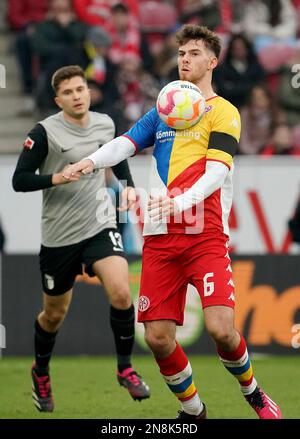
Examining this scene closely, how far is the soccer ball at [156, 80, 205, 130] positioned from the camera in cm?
795

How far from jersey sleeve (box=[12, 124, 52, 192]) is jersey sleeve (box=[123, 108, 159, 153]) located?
3.88ft

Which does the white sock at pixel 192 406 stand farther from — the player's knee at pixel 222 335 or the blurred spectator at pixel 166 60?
the blurred spectator at pixel 166 60

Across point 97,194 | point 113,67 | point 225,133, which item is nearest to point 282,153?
point 113,67

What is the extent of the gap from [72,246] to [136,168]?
5.51m

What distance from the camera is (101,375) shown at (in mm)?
11969

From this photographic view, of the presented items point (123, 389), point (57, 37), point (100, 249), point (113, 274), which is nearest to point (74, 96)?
point (100, 249)

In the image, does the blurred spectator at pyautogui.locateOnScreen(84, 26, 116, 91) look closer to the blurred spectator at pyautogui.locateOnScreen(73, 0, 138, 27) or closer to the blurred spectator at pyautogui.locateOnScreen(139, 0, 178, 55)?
the blurred spectator at pyautogui.locateOnScreen(73, 0, 138, 27)

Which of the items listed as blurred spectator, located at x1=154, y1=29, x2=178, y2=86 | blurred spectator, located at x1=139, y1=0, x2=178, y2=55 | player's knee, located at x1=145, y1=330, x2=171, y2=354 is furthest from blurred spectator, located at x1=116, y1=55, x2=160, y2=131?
player's knee, located at x1=145, y1=330, x2=171, y2=354

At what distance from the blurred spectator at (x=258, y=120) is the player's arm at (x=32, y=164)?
22.3ft

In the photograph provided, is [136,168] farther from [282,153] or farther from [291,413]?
[291,413]

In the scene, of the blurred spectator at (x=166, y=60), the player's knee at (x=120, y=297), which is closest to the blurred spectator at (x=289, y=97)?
the blurred spectator at (x=166, y=60)

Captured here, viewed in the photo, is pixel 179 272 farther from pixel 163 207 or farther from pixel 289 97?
pixel 289 97

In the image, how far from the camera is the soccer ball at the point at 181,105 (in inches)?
313

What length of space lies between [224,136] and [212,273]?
92cm
